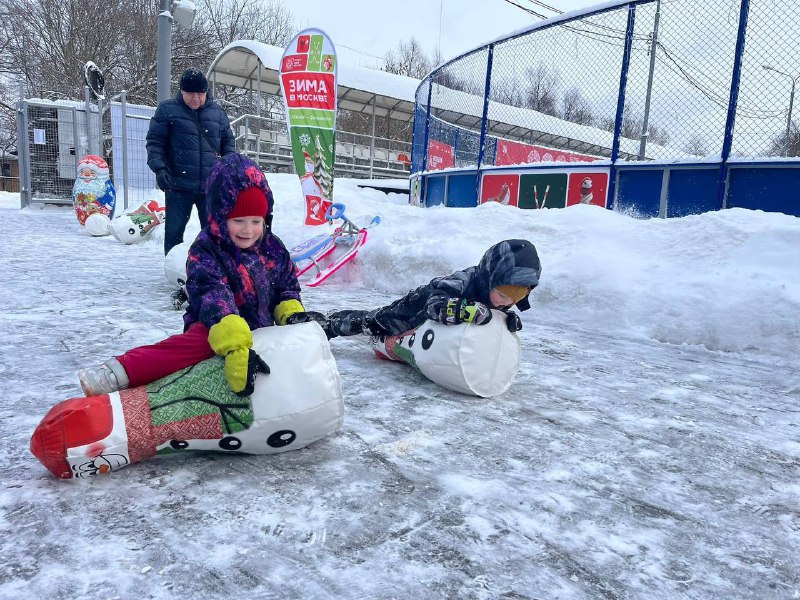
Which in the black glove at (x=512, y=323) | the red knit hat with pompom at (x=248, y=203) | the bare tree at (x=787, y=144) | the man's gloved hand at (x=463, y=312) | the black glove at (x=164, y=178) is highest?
the bare tree at (x=787, y=144)

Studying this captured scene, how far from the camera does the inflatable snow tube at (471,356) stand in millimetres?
2430

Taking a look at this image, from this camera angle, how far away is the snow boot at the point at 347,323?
318 cm

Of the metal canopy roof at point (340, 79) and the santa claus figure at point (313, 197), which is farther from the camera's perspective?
the metal canopy roof at point (340, 79)

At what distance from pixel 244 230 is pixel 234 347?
0.51 m

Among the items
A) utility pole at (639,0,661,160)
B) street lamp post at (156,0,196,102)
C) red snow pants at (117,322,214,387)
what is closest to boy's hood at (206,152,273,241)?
red snow pants at (117,322,214,387)

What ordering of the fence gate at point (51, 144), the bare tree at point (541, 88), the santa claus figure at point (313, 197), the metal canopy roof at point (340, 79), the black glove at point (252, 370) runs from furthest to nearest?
the metal canopy roof at point (340, 79) < the fence gate at point (51, 144) < the bare tree at point (541, 88) < the santa claus figure at point (313, 197) < the black glove at point (252, 370)

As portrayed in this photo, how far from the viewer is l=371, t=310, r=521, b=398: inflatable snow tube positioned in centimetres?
243

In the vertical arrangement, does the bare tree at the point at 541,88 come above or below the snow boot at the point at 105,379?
above

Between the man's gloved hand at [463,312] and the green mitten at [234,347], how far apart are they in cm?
99

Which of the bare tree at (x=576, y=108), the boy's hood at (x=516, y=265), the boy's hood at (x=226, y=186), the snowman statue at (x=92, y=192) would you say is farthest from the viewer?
the snowman statue at (x=92, y=192)

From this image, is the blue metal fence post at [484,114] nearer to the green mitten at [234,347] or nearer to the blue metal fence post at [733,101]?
the blue metal fence post at [733,101]

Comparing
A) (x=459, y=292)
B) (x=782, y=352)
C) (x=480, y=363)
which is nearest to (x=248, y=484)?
(x=480, y=363)

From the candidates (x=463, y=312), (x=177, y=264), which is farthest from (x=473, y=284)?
(x=177, y=264)

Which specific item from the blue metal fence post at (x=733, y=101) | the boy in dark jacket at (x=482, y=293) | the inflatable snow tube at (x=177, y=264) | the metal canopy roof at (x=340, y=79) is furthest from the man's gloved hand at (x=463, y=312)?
the metal canopy roof at (x=340, y=79)
